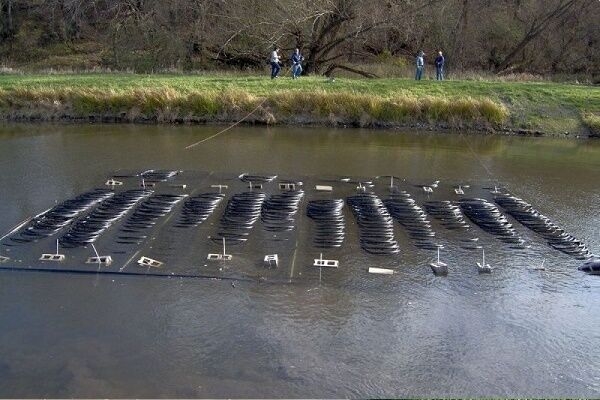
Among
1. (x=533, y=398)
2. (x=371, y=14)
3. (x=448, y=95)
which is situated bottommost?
(x=533, y=398)

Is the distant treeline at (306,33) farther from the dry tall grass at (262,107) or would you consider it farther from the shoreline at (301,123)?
the shoreline at (301,123)

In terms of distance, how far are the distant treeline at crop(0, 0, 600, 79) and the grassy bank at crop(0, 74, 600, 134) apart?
8.82 meters

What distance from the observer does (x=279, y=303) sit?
8078 mm

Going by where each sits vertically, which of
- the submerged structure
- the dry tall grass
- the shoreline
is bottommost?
the submerged structure

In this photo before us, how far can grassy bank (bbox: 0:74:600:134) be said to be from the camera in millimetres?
22859

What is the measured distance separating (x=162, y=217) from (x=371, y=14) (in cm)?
2328

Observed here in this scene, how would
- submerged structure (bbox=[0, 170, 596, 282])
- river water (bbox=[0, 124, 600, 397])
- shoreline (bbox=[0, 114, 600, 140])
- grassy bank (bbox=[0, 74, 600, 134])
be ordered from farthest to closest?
1. grassy bank (bbox=[0, 74, 600, 134])
2. shoreline (bbox=[0, 114, 600, 140])
3. submerged structure (bbox=[0, 170, 596, 282])
4. river water (bbox=[0, 124, 600, 397])

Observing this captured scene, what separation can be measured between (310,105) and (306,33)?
10.1 m

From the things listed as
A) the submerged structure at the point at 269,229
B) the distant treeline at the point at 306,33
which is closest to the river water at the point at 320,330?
the submerged structure at the point at 269,229

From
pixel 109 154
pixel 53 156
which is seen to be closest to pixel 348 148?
pixel 109 154

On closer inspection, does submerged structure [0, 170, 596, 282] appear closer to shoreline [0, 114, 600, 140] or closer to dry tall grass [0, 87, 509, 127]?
shoreline [0, 114, 600, 140]

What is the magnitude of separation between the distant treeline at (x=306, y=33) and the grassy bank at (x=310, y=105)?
8.82m

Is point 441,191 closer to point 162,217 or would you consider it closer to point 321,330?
point 162,217

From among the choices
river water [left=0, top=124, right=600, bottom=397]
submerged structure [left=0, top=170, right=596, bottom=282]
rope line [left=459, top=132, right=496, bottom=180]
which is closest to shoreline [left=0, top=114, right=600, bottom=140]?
rope line [left=459, top=132, right=496, bottom=180]
